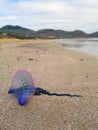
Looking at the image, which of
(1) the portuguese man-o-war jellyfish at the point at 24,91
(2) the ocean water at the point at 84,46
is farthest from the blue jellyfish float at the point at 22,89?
(2) the ocean water at the point at 84,46

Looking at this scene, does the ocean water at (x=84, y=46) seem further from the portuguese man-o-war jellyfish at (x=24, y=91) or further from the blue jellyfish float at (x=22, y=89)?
the portuguese man-o-war jellyfish at (x=24, y=91)

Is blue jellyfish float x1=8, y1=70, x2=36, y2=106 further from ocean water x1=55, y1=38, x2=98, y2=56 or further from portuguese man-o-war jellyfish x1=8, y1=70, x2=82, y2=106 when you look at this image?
ocean water x1=55, y1=38, x2=98, y2=56

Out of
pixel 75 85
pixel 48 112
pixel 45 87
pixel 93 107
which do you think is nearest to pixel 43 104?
pixel 48 112

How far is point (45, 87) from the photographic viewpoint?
9906 millimetres

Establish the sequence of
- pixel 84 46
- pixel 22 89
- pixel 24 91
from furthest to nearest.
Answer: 1. pixel 84 46
2. pixel 22 89
3. pixel 24 91

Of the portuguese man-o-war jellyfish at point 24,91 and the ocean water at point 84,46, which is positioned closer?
the portuguese man-o-war jellyfish at point 24,91

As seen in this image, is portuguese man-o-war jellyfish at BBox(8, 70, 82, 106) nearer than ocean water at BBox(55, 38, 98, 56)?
Yes

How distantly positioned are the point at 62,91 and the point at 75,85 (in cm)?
119

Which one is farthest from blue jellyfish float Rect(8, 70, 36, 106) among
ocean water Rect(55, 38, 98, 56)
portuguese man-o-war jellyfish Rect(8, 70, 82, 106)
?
ocean water Rect(55, 38, 98, 56)

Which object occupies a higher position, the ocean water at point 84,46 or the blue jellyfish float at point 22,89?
the blue jellyfish float at point 22,89

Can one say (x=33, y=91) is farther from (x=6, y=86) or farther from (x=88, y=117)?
(x=88, y=117)

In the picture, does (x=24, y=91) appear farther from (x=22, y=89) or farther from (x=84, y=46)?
(x=84, y=46)

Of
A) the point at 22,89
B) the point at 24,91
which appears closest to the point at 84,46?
the point at 22,89

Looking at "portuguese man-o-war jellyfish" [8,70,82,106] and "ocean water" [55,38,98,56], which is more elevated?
"portuguese man-o-war jellyfish" [8,70,82,106]
